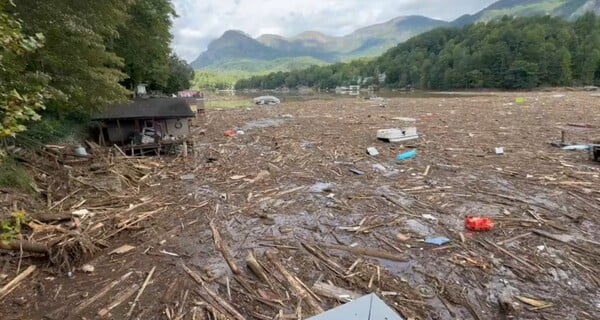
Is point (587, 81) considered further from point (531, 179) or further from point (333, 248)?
point (333, 248)

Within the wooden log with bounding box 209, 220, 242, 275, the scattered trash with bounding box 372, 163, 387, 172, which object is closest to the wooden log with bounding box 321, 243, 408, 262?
the wooden log with bounding box 209, 220, 242, 275

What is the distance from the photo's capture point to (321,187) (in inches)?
362

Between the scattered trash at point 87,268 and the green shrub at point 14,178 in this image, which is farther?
the green shrub at point 14,178

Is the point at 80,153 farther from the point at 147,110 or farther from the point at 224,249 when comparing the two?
the point at 224,249

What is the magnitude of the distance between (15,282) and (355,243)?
5.17 meters

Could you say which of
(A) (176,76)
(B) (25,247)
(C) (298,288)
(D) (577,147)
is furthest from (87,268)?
(A) (176,76)

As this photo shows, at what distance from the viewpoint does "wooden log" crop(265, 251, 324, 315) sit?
13.4ft

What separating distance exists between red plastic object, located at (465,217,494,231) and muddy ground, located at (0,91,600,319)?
0.18 meters

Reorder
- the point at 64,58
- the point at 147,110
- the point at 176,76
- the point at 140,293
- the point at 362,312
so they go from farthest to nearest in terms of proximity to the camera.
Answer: the point at 176,76 → the point at 147,110 → the point at 64,58 → the point at 140,293 → the point at 362,312

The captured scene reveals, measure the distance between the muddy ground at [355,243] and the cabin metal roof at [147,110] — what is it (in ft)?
12.1

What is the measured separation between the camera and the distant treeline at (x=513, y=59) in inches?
2447

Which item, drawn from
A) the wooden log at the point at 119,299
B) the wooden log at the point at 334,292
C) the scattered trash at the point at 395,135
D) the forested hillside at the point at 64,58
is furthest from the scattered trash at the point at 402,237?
the scattered trash at the point at 395,135

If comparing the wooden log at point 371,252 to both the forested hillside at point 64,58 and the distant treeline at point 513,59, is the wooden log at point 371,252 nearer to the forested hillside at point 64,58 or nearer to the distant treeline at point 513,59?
the forested hillside at point 64,58

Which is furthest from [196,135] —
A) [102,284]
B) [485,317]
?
[485,317]
